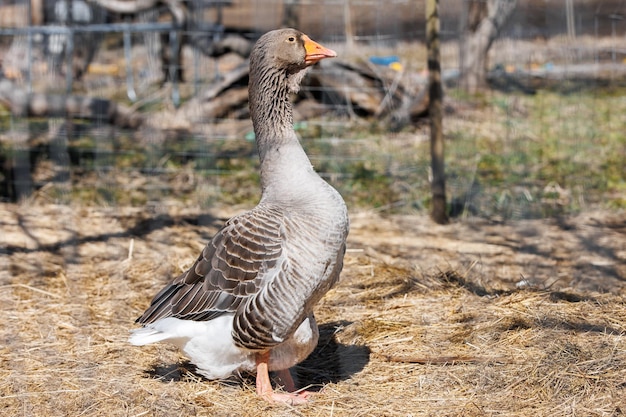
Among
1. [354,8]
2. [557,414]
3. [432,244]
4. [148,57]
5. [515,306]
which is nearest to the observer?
[557,414]

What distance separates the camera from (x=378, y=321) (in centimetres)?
510

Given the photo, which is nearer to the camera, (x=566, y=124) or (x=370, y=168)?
(x=370, y=168)

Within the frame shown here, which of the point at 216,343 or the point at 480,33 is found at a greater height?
the point at 480,33

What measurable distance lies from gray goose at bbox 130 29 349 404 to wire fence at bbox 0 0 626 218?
4.09 meters

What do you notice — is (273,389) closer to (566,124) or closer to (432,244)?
(432,244)

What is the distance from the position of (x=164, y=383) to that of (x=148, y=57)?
9.74 meters

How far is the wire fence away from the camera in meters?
8.57

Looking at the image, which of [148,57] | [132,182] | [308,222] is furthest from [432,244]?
[148,57]

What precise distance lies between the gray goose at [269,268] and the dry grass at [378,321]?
0.94 feet

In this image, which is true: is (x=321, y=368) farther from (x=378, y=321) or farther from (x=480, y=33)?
(x=480, y=33)

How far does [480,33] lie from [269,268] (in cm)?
929

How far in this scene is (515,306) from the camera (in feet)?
16.7

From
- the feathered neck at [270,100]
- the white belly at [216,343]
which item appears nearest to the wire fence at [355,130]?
the feathered neck at [270,100]

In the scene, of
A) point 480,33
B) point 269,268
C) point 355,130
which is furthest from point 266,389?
point 480,33
